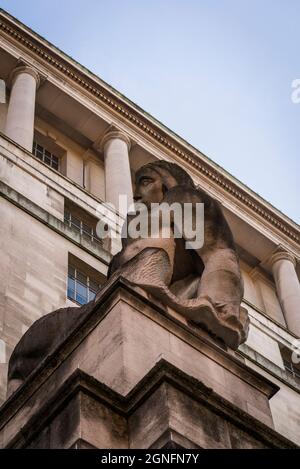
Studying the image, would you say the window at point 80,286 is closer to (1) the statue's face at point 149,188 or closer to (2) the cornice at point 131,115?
(1) the statue's face at point 149,188

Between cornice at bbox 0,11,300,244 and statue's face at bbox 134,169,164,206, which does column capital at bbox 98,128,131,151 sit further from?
statue's face at bbox 134,169,164,206

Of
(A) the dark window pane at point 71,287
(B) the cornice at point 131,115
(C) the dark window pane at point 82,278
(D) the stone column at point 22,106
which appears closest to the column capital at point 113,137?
(B) the cornice at point 131,115

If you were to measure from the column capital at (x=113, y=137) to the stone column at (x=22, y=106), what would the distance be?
3484mm

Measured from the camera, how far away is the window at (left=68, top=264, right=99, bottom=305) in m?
26.0

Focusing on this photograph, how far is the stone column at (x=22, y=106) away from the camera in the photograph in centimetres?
3412

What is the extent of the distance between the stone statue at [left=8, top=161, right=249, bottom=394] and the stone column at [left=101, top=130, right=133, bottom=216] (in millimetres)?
21417

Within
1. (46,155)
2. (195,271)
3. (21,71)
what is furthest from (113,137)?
(195,271)

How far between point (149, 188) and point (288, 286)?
29.0 m

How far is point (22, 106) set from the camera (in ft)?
121

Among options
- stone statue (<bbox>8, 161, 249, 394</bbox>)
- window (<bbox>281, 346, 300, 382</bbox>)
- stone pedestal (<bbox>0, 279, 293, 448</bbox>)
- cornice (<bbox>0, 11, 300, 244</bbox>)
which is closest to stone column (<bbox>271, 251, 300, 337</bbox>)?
cornice (<bbox>0, 11, 300, 244</bbox>)

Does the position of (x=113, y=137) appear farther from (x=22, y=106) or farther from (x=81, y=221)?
(x=81, y=221)

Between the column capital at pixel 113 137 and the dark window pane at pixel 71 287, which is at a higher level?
the column capital at pixel 113 137

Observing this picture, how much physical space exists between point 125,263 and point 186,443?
3.64 m
